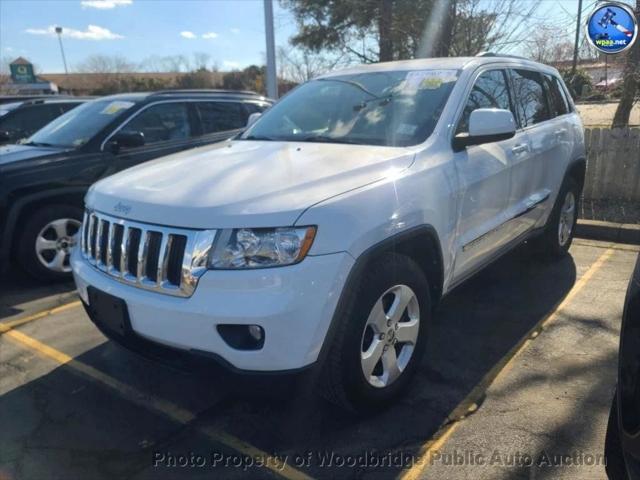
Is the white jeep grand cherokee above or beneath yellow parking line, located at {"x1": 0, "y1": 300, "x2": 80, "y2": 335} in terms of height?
above

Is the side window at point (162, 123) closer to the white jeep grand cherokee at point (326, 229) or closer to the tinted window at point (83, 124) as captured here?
the tinted window at point (83, 124)

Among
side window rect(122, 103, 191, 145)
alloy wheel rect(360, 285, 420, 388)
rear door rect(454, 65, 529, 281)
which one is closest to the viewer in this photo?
alloy wheel rect(360, 285, 420, 388)

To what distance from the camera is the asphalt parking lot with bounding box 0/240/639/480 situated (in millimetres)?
2477

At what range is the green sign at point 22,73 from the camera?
38.3 metres

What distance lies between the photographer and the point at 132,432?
276 centimetres

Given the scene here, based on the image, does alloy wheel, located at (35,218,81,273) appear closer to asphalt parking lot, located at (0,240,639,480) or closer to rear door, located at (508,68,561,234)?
asphalt parking lot, located at (0,240,639,480)

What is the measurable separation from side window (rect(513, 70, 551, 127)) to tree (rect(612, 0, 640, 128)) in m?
3.68

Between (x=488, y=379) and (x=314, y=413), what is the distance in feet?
3.50

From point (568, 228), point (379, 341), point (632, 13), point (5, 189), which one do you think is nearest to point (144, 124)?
point (5, 189)

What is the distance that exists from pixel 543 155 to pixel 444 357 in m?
1.93

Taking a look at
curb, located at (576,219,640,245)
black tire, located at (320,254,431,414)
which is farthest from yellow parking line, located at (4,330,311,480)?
curb, located at (576,219,640,245)

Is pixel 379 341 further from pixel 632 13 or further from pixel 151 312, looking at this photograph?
pixel 632 13

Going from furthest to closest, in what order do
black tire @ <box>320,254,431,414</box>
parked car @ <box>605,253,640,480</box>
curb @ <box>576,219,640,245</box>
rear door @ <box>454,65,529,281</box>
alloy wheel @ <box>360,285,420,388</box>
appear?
curb @ <box>576,219,640,245</box> → rear door @ <box>454,65,529,281</box> → alloy wheel @ <box>360,285,420,388</box> → black tire @ <box>320,254,431,414</box> → parked car @ <box>605,253,640,480</box>

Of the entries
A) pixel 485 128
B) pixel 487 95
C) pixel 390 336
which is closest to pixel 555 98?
pixel 487 95
